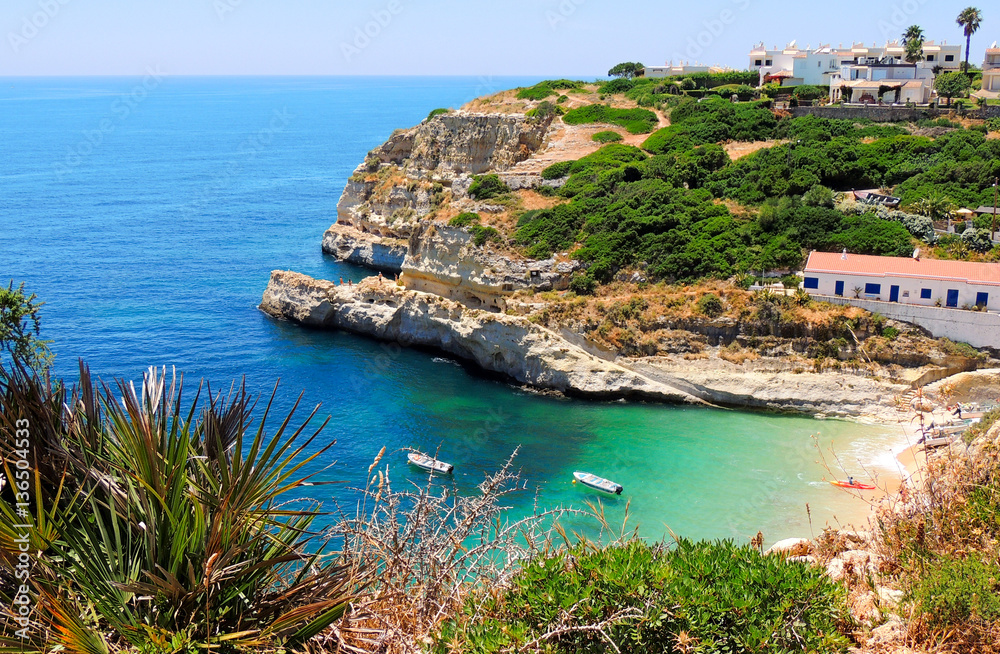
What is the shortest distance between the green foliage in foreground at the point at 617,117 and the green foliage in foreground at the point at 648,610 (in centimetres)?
4925

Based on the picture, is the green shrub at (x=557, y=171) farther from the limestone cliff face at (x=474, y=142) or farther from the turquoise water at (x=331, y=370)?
the turquoise water at (x=331, y=370)

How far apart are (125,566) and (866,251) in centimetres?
3426

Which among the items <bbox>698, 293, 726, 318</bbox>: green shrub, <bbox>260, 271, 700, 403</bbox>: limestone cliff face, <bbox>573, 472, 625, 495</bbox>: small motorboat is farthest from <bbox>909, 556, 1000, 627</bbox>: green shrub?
<bbox>698, 293, 726, 318</bbox>: green shrub

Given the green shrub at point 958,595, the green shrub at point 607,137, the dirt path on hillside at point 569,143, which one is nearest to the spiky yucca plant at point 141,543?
the green shrub at point 958,595

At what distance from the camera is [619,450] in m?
27.5

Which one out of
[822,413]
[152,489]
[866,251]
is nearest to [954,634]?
[152,489]

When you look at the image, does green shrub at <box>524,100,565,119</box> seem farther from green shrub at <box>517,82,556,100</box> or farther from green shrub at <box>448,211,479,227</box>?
green shrub at <box>448,211,479,227</box>

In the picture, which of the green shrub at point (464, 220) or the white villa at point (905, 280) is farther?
the green shrub at point (464, 220)

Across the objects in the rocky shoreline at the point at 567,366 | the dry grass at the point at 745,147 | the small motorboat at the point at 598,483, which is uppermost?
the dry grass at the point at 745,147

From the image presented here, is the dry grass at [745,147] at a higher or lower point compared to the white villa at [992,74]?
lower

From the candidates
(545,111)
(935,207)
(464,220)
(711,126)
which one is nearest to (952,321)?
(935,207)

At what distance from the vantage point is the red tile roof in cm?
2989

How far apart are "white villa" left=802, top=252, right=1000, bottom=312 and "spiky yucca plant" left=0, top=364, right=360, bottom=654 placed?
29240mm

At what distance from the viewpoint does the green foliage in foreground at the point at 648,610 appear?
6.35m
